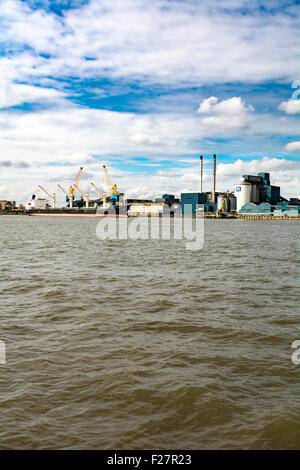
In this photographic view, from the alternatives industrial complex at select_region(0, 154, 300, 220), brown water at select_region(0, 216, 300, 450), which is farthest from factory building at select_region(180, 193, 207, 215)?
brown water at select_region(0, 216, 300, 450)

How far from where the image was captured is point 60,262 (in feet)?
64.4

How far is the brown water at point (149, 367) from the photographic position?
4426 millimetres

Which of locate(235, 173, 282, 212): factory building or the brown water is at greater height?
locate(235, 173, 282, 212): factory building

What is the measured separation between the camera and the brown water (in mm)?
4426

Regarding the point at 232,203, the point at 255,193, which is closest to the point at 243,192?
the point at 255,193

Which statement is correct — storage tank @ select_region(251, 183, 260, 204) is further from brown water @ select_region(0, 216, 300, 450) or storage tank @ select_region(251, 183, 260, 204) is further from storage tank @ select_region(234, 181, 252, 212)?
brown water @ select_region(0, 216, 300, 450)

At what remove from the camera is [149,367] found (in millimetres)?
6270

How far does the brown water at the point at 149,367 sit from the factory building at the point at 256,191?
148m

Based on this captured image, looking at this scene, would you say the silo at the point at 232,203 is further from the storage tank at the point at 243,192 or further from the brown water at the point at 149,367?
the brown water at the point at 149,367

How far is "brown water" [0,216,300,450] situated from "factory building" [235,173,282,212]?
485 feet

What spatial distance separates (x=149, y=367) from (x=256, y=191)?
531ft

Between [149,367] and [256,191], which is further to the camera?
[256,191]

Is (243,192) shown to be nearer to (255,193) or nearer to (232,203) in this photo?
(255,193)
